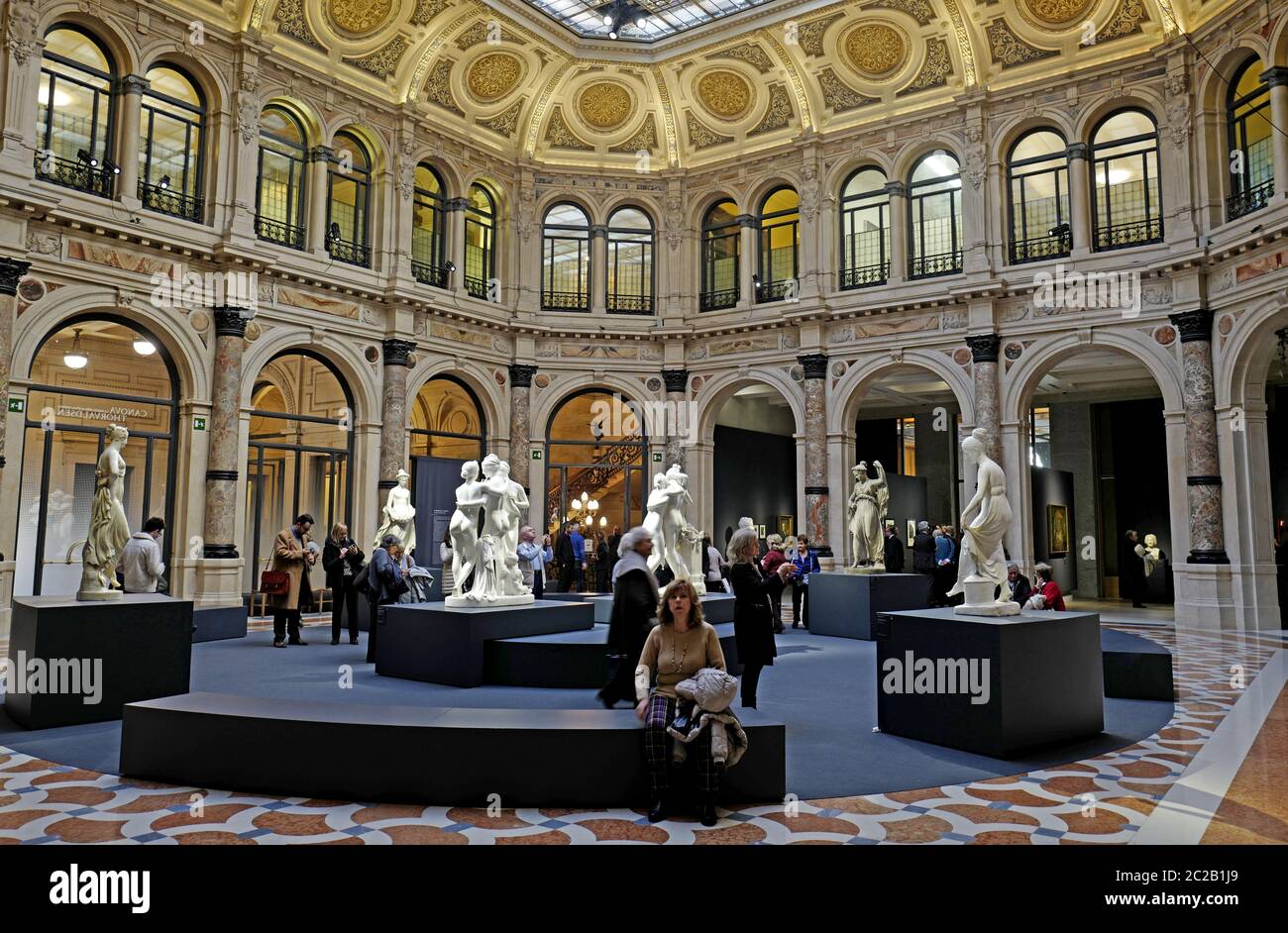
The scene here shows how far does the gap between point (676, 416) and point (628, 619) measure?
545 inches

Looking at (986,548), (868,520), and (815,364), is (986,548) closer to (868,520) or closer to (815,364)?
(868,520)

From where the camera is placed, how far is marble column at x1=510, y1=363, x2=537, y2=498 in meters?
18.4

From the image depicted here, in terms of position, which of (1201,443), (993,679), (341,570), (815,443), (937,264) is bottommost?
(993,679)

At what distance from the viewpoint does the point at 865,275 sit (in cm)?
1784

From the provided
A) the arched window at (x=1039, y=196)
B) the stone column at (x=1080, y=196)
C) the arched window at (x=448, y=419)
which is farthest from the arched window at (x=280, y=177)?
the stone column at (x=1080, y=196)

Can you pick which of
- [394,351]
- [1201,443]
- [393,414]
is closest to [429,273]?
[394,351]

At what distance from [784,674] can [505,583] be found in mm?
2981

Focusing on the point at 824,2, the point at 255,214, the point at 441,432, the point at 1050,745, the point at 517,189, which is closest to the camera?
the point at 1050,745

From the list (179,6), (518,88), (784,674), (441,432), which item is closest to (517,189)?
(518,88)

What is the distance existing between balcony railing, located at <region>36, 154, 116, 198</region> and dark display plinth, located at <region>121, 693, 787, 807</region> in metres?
11.1

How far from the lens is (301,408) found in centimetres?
1650

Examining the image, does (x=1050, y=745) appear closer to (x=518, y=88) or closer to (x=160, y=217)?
(x=160, y=217)

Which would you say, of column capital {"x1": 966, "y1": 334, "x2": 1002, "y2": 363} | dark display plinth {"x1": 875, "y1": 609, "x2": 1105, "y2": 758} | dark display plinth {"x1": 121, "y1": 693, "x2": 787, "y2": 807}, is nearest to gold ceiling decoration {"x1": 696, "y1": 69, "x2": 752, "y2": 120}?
column capital {"x1": 966, "y1": 334, "x2": 1002, "y2": 363}

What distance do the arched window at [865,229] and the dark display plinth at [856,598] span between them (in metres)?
8.06
